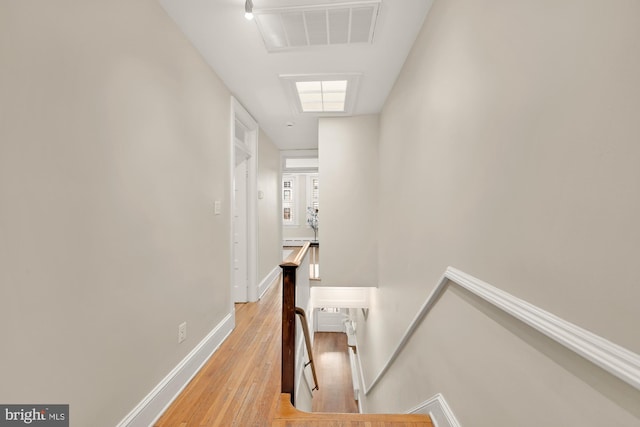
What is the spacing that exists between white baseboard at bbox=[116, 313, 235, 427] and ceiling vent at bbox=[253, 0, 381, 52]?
8.26 ft

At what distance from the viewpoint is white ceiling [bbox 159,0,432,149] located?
5.95ft

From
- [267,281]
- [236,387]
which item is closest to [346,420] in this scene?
[236,387]

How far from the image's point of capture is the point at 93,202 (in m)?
1.28

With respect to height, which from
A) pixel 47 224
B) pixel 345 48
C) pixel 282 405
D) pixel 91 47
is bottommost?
pixel 282 405

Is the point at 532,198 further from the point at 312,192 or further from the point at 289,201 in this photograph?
the point at 289,201

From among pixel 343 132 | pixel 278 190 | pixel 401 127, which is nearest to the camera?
pixel 401 127

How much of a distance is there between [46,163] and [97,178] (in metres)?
0.24

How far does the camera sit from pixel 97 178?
4.29ft

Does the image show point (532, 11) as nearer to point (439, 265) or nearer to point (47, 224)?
point (439, 265)

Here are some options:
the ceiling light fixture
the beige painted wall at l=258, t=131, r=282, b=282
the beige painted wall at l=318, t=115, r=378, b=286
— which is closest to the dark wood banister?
the ceiling light fixture

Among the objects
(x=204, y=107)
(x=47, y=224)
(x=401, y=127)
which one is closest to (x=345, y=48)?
(x=401, y=127)

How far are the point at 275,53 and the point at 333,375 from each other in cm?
598

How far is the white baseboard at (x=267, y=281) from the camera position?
167 inches

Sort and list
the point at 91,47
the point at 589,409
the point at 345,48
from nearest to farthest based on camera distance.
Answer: the point at 589,409 → the point at 91,47 → the point at 345,48
